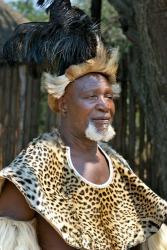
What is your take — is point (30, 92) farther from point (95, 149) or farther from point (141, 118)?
point (95, 149)

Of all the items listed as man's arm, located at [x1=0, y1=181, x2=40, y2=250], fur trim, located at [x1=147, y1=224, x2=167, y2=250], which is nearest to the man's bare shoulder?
man's arm, located at [x1=0, y1=181, x2=40, y2=250]

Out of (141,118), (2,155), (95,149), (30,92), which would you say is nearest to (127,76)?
(141,118)

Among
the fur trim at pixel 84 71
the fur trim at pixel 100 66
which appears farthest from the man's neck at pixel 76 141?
the fur trim at pixel 100 66

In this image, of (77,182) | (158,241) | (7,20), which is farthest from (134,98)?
(77,182)

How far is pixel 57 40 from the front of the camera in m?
3.43

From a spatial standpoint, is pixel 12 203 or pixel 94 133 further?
pixel 94 133

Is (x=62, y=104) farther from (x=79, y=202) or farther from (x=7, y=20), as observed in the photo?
(x=7, y=20)

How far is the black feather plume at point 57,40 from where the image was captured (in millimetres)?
3406

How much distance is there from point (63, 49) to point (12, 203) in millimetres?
801

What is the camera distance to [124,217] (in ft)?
11.3

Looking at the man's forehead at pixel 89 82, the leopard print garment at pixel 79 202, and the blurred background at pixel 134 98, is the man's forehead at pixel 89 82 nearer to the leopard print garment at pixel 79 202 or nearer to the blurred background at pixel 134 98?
the leopard print garment at pixel 79 202

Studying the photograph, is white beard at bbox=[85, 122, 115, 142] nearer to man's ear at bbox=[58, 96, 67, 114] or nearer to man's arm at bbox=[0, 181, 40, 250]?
man's ear at bbox=[58, 96, 67, 114]

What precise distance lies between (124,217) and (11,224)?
61 cm

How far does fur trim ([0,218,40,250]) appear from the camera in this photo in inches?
124
